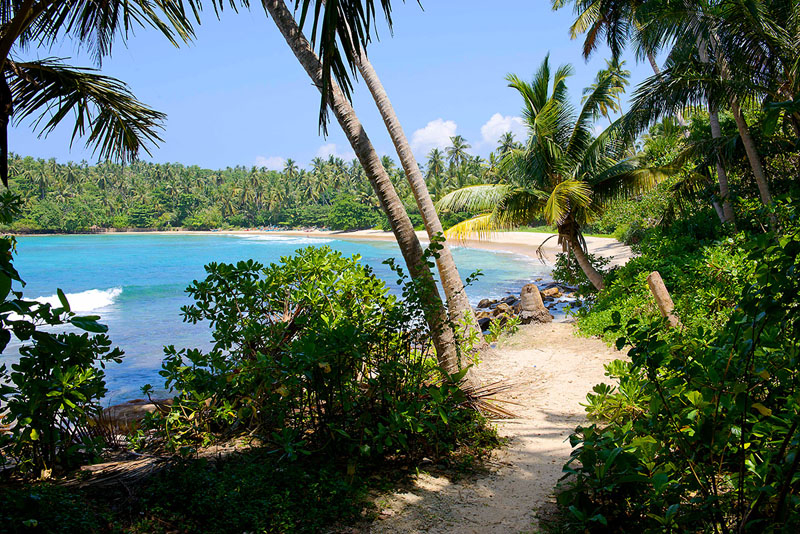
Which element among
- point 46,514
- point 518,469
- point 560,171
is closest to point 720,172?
point 560,171

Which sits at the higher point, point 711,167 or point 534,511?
point 711,167

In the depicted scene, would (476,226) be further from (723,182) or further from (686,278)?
(723,182)

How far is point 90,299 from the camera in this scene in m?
23.4

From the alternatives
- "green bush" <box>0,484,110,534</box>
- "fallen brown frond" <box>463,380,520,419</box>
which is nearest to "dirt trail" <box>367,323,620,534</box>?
"fallen brown frond" <box>463,380,520,419</box>

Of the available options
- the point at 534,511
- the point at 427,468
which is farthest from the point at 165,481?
the point at 534,511

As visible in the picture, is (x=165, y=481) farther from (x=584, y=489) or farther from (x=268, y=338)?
(x=584, y=489)

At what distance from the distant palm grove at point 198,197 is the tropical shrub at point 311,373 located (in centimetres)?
6232

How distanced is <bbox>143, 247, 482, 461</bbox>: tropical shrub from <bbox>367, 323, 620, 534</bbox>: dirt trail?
1.23 feet

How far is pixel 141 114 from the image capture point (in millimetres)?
4551

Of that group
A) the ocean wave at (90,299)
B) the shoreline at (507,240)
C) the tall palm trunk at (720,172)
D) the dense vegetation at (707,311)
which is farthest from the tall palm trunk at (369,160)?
the ocean wave at (90,299)

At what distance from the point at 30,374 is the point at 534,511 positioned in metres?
2.88

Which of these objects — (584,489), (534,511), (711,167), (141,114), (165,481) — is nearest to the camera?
(584,489)

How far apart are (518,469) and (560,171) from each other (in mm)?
8642

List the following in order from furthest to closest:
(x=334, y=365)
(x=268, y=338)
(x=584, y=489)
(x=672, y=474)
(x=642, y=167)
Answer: (x=642, y=167) < (x=268, y=338) < (x=334, y=365) < (x=584, y=489) < (x=672, y=474)
